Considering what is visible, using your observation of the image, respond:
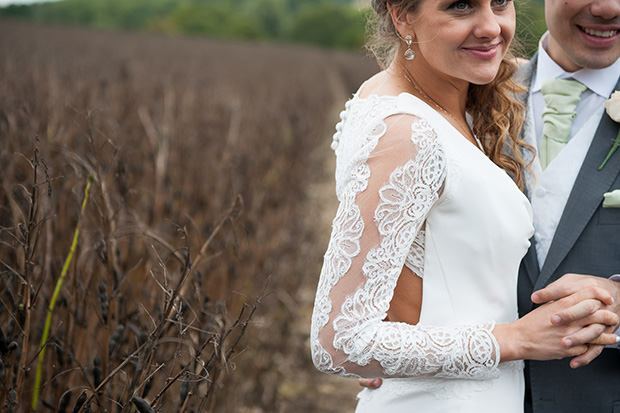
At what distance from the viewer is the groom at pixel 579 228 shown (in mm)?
1753

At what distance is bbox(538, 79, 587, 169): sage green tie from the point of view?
1923 millimetres

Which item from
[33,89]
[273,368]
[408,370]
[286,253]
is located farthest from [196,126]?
[408,370]

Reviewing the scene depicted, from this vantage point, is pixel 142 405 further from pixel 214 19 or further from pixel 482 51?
pixel 214 19

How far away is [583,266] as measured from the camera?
1.76 m

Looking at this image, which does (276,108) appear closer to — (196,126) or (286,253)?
(196,126)

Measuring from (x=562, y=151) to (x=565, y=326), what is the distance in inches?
22.2

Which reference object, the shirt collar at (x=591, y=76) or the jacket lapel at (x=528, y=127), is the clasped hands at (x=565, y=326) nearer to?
the jacket lapel at (x=528, y=127)

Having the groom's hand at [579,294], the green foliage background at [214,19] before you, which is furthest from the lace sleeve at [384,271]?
the green foliage background at [214,19]

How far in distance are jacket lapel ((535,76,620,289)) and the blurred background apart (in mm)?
531

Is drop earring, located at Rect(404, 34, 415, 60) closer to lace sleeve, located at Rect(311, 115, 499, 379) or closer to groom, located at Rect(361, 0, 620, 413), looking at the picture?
lace sleeve, located at Rect(311, 115, 499, 379)

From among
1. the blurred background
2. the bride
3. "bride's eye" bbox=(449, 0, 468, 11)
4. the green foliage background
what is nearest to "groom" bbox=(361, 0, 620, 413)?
the bride

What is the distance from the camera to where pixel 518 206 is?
1.65 meters

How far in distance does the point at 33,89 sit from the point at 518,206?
14.6 feet

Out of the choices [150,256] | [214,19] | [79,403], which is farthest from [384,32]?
[214,19]
